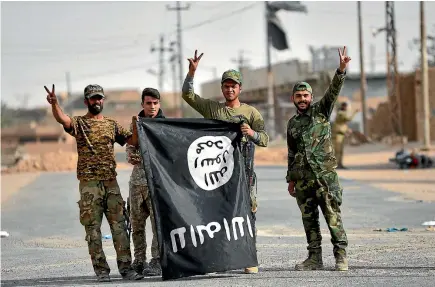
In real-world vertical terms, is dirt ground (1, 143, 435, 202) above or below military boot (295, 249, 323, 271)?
below

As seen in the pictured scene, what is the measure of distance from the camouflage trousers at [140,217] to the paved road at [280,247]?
0.35 metres

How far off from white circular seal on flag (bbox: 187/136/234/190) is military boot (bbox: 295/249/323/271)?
1.13 metres

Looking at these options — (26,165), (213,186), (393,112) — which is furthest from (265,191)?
(393,112)

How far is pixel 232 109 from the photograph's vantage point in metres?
10.3

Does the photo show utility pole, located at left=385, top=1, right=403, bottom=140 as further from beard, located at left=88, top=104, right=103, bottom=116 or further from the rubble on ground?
beard, located at left=88, top=104, right=103, bottom=116

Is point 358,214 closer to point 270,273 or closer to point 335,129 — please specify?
point 270,273

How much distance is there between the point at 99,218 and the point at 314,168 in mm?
2085

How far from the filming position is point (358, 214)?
57.2ft

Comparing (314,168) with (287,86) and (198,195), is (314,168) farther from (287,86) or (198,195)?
(287,86)

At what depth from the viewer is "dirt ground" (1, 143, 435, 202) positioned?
24.0 meters

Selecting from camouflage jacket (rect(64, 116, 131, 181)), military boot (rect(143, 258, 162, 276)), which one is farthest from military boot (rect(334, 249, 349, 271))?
camouflage jacket (rect(64, 116, 131, 181))

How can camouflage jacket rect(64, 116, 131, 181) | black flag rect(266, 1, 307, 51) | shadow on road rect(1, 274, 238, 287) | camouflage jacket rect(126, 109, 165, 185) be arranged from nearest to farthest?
shadow on road rect(1, 274, 238, 287)
camouflage jacket rect(64, 116, 131, 181)
camouflage jacket rect(126, 109, 165, 185)
black flag rect(266, 1, 307, 51)

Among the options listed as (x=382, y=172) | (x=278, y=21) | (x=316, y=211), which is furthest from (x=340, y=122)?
(x=278, y=21)

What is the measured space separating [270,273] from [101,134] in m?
2.05
